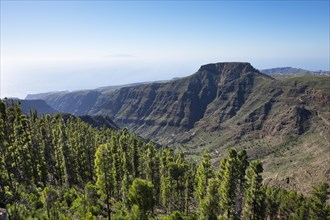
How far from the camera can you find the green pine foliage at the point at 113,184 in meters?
57.6

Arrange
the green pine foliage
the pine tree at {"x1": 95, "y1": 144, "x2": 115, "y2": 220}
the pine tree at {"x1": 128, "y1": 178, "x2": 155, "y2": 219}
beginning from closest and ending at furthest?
the pine tree at {"x1": 128, "y1": 178, "x2": 155, "y2": 219}, the green pine foliage, the pine tree at {"x1": 95, "y1": 144, "x2": 115, "y2": 220}

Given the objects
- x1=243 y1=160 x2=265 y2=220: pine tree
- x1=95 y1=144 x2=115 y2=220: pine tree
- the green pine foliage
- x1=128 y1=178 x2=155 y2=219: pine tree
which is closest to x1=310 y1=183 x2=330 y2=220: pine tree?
the green pine foliage

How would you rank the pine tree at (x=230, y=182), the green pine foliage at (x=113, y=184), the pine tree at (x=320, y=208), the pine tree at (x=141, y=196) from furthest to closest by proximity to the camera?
the pine tree at (x=320, y=208)
the pine tree at (x=230, y=182)
the green pine foliage at (x=113, y=184)
the pine tree at (x=141, y=196)

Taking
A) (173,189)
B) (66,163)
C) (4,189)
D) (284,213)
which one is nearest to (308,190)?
(284,213)

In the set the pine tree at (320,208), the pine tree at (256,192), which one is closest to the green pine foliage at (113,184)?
the pine tree at (320,208)

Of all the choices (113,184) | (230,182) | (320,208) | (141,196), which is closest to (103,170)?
(113,184)

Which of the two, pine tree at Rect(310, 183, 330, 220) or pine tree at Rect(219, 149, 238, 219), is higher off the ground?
pine tree at Rect(219, 149, 238, 219)

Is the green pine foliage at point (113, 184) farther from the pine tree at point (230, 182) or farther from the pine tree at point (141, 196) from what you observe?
the pine tree at point (230, 182)

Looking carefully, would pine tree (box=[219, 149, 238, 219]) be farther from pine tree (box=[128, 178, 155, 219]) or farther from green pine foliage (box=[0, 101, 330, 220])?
pine tree (box=[128, 178, 155, 219])

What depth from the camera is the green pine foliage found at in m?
57.6

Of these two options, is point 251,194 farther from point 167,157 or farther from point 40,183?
point 40,183

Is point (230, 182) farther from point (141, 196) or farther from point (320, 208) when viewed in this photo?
point (320, 208)

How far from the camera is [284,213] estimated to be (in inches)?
3964

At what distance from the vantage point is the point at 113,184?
69.4 metres
